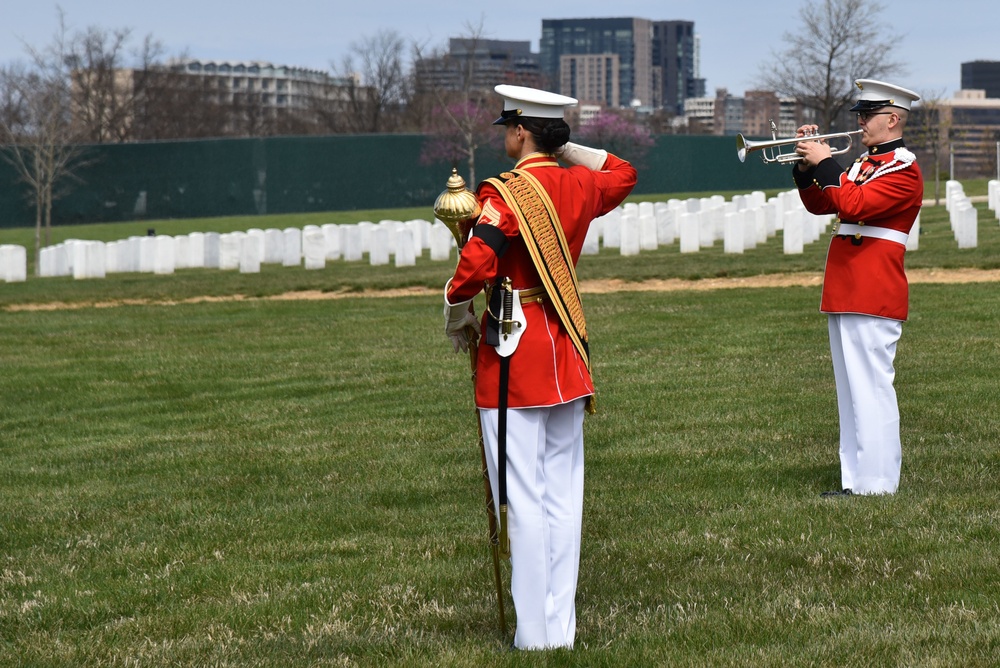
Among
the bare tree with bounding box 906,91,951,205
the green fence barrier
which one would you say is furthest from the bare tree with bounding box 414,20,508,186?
A: the bare tree with bounding box 906,91,951,205

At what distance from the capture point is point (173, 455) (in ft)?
29.9

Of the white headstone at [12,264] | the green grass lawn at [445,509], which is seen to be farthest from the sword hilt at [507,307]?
the white headstone at [12,264]

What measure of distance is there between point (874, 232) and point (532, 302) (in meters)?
2.82

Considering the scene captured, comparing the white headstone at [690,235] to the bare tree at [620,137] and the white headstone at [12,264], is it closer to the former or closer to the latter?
the white headstone at [12,264]

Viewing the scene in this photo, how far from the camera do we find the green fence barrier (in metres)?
44.5

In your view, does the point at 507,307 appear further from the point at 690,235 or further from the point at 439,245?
the point at 439,245

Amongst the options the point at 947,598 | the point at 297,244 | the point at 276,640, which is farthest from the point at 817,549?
the point at 297,244

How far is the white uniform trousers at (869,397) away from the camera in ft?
22.7

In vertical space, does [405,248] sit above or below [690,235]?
below

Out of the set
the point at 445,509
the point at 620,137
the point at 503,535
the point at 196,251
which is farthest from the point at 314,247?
the point at 620,137

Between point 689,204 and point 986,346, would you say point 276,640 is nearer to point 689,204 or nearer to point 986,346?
point 986,346

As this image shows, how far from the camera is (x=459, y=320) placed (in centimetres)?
478

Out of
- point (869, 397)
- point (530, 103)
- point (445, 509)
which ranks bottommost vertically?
point (445, 509)

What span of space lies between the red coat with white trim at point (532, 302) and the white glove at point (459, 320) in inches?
1.5
